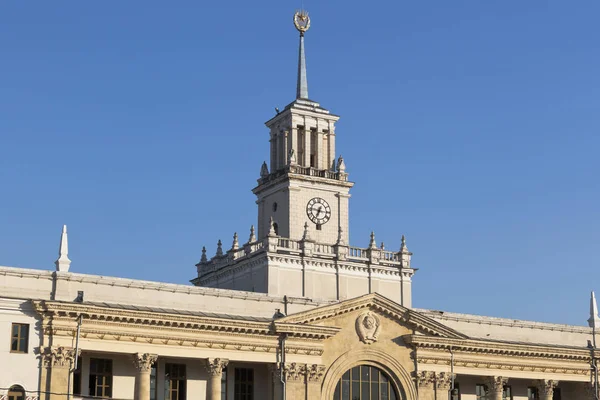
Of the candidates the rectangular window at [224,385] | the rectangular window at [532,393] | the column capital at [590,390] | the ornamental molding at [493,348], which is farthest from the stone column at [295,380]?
the column capital at [590,390]

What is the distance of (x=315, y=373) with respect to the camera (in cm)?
6456

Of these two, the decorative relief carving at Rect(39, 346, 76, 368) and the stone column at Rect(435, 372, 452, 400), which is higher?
the decorative relief carving at Rect(39, 346, 76, 368)

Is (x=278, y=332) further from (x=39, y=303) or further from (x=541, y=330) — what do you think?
(x=541, y=330)

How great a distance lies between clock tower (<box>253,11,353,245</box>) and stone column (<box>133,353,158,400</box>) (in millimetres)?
22454

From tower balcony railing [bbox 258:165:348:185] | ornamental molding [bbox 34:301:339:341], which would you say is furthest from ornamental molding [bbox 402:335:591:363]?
tower balcony railing [bbox 258:165:348:185]

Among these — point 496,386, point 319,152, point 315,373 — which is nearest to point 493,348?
point 496,386

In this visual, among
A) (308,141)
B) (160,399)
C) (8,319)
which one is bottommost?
(160,399)

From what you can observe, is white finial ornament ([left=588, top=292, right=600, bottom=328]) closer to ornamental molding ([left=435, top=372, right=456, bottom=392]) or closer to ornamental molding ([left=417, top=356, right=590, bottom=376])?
ornamental molding ([left=417, top=356, right=590, bottom=376])

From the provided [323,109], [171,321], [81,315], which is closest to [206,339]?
[171,321]

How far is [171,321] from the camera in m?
59.6

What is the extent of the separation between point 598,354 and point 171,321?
34437mm

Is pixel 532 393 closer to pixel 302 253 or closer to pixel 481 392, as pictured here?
pixel 481 392

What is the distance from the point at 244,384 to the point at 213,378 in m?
3.97

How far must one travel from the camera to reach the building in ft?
186
